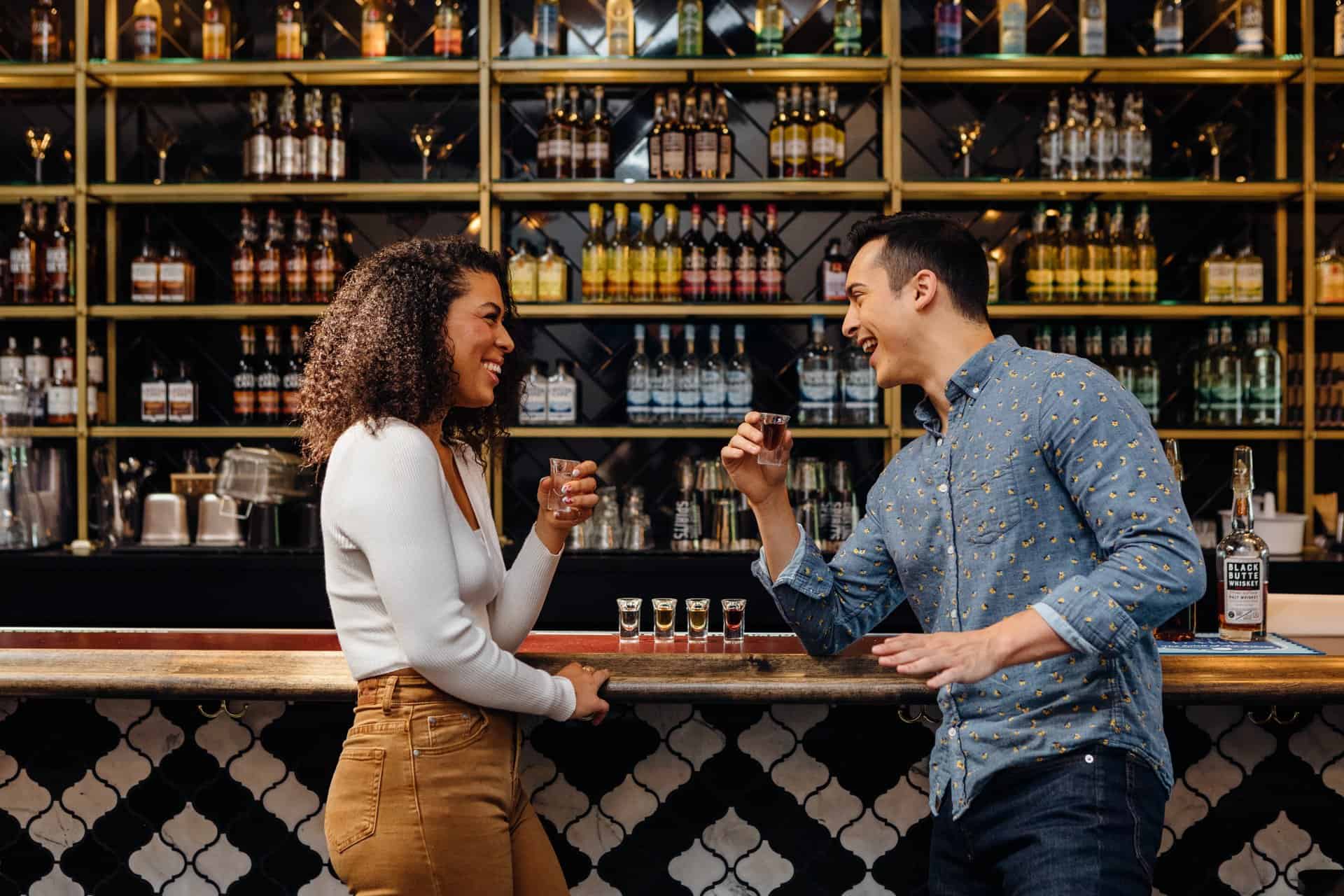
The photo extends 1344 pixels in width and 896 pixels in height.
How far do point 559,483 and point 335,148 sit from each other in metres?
2.53

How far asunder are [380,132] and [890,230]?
2.88 meters

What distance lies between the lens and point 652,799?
1.86 meters

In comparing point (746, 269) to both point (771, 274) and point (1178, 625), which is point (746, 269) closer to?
point (771, 274)

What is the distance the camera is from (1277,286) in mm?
3799

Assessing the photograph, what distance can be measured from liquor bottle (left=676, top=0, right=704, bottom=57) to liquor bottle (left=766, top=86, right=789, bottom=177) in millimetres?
297

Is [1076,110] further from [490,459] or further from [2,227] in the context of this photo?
[2,227]

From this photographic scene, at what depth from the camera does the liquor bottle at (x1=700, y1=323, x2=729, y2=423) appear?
12.4 feet

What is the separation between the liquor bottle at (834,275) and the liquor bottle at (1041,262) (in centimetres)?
58

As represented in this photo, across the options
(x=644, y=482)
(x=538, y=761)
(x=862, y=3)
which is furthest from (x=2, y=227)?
(x=538, y=761)

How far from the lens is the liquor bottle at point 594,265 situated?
3.78 meters

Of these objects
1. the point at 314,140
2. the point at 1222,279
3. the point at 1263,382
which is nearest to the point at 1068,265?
Answer: the point at 1222,279

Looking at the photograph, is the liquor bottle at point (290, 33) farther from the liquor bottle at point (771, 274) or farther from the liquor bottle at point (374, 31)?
the liquor bottle at point (771, 274)

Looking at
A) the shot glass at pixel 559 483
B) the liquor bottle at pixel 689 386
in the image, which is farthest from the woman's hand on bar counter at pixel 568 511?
the liquor bottle at pixel 689 386

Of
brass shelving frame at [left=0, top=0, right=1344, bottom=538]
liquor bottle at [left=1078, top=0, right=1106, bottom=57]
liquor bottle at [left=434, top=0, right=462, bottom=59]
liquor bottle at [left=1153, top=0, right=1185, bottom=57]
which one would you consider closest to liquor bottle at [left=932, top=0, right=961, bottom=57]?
brass shelving frame at [left=0, top=0, right=1344, bottom=538]
